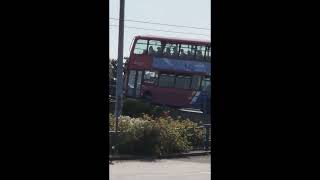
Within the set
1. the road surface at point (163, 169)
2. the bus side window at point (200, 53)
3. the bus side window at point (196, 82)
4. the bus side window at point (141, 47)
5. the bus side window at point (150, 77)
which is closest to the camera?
the road surface at point (163, 169)

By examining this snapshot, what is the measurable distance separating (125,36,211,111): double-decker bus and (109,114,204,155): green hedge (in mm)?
7521

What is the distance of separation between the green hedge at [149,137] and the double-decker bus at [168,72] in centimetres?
752

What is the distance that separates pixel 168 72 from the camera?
2317 centimetres

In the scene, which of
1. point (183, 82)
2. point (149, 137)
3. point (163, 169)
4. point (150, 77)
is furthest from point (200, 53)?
point (163, 169)

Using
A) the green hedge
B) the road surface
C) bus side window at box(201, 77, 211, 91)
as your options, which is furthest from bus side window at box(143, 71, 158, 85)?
the road surface

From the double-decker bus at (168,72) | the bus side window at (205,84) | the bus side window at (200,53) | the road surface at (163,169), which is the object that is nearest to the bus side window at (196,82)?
the double-decker bus at (168,72)

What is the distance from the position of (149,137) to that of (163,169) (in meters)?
2.70

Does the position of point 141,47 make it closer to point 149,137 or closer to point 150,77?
point 150,77

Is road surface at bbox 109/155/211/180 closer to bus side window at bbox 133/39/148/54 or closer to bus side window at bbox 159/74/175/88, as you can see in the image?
bus side window at bbox 159/74/175/88

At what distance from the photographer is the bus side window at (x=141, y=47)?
2316 cm

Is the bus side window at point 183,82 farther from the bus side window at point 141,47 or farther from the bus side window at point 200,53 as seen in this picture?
the bus side window at point 141,47

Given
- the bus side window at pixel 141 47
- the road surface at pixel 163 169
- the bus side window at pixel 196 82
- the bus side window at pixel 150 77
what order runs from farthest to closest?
the bus side window at pixel 150 77 < the bus side window at pixel 141 47 < the bus side window at pixel 196 82 < the road surface at pixel 163 169
